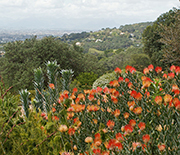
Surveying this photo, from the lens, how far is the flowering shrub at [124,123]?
2.71 ft

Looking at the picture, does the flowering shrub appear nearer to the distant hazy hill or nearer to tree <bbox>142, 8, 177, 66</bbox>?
tree <bbox>142, 8, 177, 66</bbox>

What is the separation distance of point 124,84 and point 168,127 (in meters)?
0.66

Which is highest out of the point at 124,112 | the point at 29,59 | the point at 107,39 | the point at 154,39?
the point at 107,39

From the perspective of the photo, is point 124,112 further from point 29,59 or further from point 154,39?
point 154,39

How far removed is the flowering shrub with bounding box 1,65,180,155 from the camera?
2.71 feet

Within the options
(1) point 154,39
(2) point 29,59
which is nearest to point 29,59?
(2) point 29,59

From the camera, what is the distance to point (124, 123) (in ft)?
4.07

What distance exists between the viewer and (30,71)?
536 inches

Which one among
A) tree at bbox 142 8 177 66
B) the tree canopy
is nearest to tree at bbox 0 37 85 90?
the tree canopy

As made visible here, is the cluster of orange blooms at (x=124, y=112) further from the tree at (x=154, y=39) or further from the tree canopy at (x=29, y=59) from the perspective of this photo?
the tree at (x=154, y=39)

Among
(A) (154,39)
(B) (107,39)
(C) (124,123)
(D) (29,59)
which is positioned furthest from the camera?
(B) (107,39)

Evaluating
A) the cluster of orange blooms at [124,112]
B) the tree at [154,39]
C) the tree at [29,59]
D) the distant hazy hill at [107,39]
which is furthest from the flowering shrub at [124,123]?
the distant hazy hill at [107,39]

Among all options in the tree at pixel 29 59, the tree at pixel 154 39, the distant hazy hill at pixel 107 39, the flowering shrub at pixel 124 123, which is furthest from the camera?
the distant hazy hill at pixel 107 39

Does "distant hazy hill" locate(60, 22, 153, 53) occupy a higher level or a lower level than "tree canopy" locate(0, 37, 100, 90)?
higher
